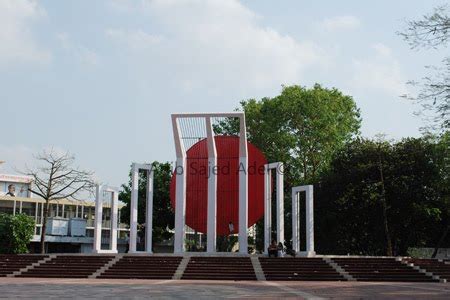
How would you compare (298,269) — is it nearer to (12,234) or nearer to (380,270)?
(380,270)

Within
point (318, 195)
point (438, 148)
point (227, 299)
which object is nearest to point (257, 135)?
point (318, 195)

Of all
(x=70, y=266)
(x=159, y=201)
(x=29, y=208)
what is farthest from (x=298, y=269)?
(x=29, y=208)

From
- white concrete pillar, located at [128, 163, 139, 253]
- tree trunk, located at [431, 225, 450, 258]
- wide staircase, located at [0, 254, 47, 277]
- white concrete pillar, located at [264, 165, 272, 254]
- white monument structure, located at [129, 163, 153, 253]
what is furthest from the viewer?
tree trunk, located at [431, 225, 450, 258]

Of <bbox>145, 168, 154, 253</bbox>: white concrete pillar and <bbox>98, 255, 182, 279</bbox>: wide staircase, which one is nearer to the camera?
<bbox>98, 255, 182, 279</bbox>: wide staircase

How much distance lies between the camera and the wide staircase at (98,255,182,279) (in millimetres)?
27708

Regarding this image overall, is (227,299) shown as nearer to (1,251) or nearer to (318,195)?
(1,251)

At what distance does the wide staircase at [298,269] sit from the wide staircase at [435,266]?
4556 mm

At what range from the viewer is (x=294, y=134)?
51438 millimetres

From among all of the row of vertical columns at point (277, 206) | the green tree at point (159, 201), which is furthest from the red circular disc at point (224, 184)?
the green tree at point (159, 201)

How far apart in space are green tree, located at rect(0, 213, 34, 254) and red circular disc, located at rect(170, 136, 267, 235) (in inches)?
482

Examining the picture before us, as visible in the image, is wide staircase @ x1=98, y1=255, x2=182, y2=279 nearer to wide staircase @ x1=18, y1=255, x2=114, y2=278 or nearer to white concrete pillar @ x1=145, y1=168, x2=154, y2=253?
wide staircase @ x1=18, y1=255, x2=114, y2=278

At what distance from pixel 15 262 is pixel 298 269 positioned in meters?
14.4

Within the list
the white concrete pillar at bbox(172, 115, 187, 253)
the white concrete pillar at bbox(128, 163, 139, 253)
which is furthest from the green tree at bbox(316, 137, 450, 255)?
the white concrete pillar at bbox(128, 163, 139, 253)

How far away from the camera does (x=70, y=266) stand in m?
29.5
